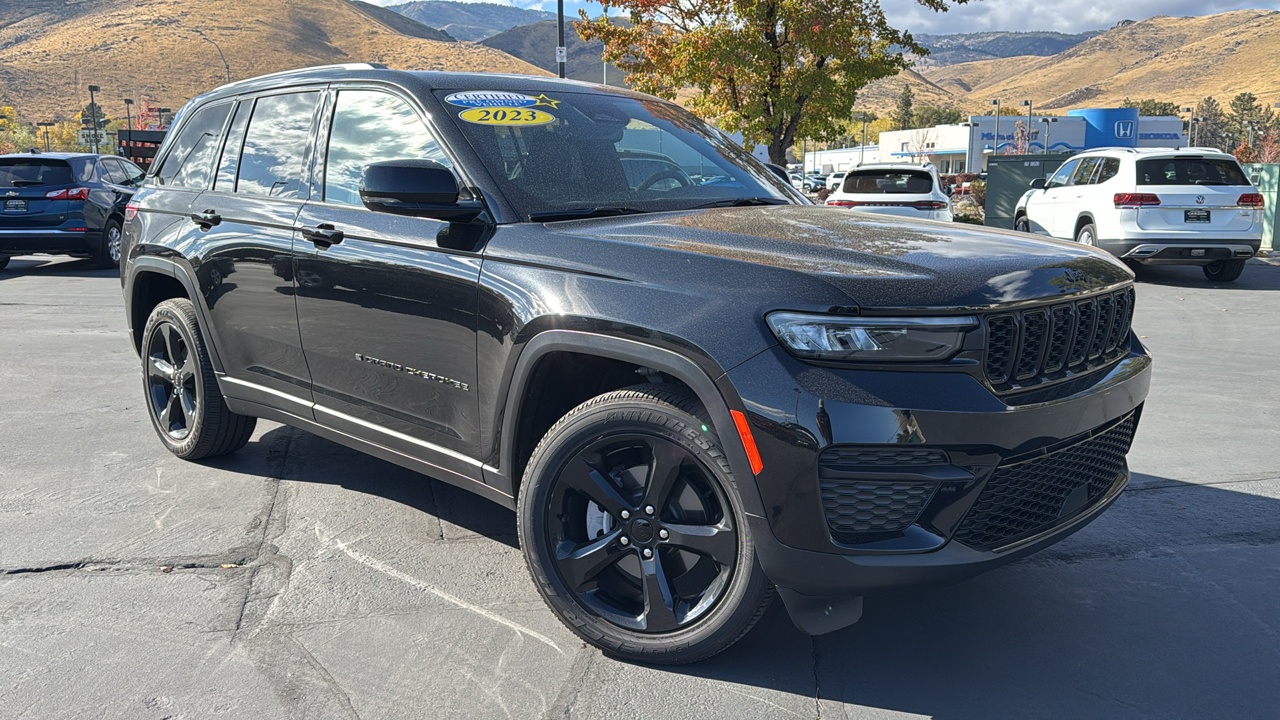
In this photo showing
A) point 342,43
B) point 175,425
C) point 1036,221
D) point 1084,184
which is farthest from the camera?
point 342,43

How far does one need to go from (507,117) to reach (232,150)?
1648 millimetres

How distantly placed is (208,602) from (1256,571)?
3.79 metres

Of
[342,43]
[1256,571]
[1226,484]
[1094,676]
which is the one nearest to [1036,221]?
[1226,484]

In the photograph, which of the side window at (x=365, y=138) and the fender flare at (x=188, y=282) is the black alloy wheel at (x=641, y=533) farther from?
the fender flare at (x=188, y=282)

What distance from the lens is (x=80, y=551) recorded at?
13.1 ft

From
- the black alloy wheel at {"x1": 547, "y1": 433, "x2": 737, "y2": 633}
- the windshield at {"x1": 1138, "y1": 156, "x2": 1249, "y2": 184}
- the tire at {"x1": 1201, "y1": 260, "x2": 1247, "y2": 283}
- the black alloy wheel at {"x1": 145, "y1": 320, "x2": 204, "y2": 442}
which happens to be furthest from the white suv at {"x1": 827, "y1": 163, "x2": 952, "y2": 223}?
the black alloy wheel at {"x1": 547, "y1": 433, "x2": 737, "y2": 633}

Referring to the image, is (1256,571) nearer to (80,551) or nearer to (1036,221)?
(80,551)

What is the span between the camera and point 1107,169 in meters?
13.8

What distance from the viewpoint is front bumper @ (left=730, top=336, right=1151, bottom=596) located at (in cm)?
257

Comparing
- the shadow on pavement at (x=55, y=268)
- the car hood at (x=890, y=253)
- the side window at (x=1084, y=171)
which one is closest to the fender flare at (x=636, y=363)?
the car hood at (x=890, y=253)

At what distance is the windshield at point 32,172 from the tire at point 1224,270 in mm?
15930

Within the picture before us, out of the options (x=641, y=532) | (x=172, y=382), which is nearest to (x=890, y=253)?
(x=641, y=532)

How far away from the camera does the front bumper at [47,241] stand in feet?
47.0

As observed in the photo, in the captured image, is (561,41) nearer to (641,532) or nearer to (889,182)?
(889,182)
